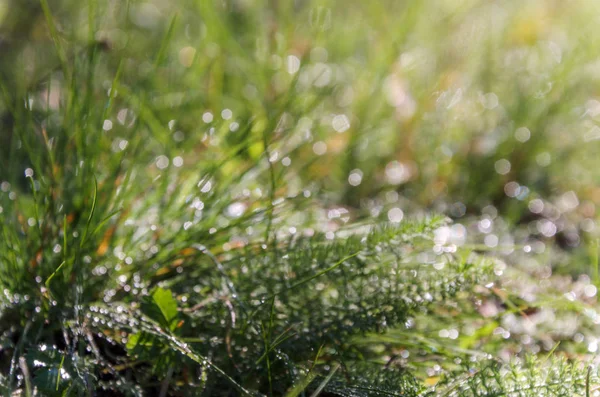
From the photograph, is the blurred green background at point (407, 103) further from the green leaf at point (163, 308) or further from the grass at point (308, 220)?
the green leaf at point (163, 308)

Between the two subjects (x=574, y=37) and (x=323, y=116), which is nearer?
(x=323, y=116)

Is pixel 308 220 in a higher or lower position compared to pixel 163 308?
lower

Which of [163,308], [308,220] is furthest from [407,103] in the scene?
[163,308]

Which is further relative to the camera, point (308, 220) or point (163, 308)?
point (308, 220)

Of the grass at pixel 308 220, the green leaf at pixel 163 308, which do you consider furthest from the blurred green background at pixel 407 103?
the green leaf at pixel 163 308

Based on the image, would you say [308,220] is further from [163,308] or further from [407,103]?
[407,103]

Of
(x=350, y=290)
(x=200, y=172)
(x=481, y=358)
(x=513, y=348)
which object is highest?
(x=200, y=172)

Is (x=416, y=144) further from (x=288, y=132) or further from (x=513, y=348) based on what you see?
(x=513, y=348)

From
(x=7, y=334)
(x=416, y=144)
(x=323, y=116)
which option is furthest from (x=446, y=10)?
(x=7, y=334)
